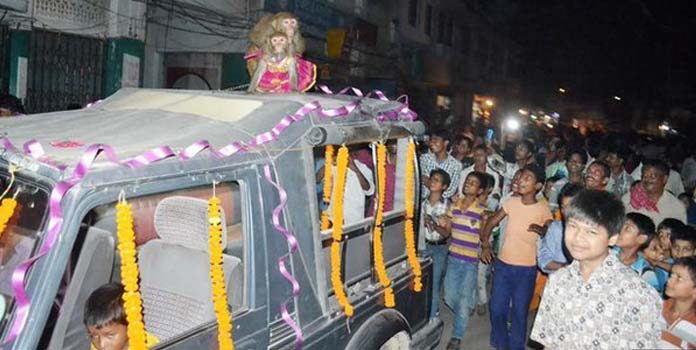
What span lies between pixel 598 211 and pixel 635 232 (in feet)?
5.84

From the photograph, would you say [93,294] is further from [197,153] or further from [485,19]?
[485,19]

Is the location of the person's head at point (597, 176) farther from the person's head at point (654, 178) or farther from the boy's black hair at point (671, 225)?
the boy's black hair at point (671, 225)

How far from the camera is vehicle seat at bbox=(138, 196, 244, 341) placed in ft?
8.84

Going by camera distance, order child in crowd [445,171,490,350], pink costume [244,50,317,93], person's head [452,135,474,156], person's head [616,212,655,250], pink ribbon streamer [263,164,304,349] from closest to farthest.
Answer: pink ribbon streamer [263,164,304,349], person's head [616,212,655,250], pink costume [244,50,317,93], child in crowd [445,171,490,350], person's head [452,135,474,156]

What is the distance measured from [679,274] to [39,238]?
340cm

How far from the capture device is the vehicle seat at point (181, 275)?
269cm

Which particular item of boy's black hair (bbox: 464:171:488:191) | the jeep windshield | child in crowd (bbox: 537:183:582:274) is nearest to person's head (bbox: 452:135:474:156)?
boy's black hair (bbox: 464:171:488:191)

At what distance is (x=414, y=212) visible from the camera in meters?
3.98

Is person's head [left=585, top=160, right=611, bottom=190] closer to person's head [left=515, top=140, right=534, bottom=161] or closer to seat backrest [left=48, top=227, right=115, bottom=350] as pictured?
person's head [left=515, top=140, right=534, bottom=161]

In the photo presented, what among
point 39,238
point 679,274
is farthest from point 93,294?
point 679,274

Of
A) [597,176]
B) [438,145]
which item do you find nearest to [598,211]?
[597,176]

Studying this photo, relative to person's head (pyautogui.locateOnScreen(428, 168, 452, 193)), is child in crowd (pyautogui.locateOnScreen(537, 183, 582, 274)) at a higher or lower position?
lower

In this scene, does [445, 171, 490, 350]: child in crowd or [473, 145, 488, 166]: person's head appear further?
[473, 145, 488, 166]: person's head

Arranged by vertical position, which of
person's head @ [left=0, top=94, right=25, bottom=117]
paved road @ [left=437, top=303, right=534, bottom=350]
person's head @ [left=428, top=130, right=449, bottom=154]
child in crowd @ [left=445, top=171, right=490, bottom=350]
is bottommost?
paved road @ [left=437, top=303, right=534, bottom=350]
